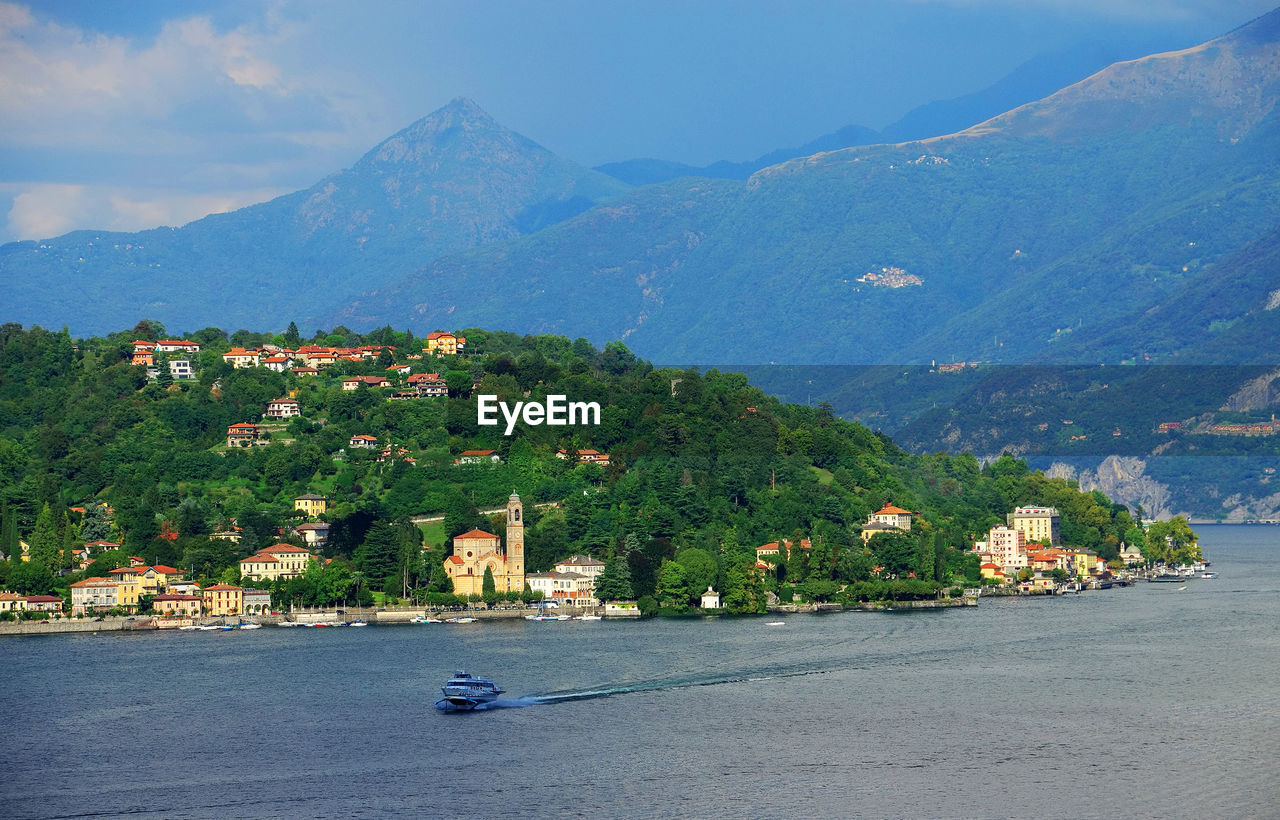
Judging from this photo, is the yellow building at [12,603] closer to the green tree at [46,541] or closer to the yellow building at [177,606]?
the green tree at [46,541]

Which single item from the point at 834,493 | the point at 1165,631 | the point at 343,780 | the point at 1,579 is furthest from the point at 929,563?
the point at 343,780

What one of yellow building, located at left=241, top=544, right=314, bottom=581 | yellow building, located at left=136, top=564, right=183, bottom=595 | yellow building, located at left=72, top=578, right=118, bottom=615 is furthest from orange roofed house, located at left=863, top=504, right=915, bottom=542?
yellow building, located at left=72, top=578, right=118, bottom=615

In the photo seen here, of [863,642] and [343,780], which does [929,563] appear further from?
[343,780]

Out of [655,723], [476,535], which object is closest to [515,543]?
[476,535]

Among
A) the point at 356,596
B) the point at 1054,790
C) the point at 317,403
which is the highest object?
the point at 317,403

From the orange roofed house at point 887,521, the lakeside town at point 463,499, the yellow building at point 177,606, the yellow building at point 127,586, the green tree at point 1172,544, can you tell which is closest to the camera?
the yellow building at point 177,606

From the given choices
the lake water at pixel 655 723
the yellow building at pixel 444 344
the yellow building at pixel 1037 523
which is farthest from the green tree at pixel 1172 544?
the yellow building at pixel 444 344

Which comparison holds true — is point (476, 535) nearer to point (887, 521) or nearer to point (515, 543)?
point (515, 543)

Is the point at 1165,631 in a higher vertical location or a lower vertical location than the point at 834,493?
lower
